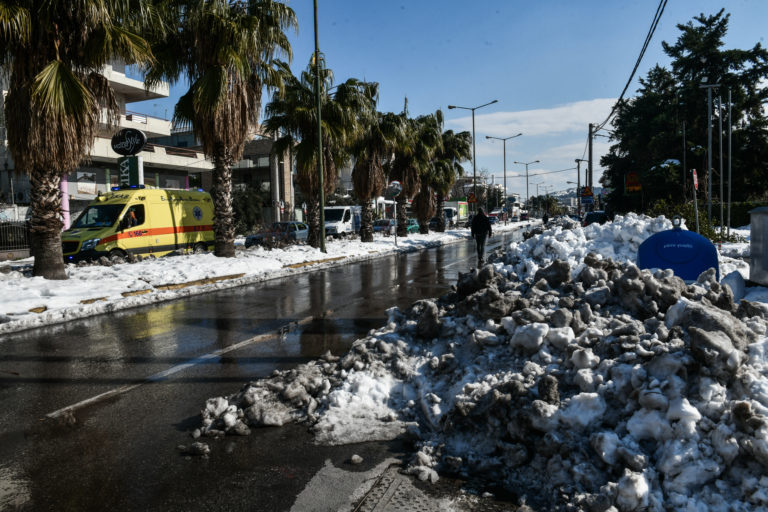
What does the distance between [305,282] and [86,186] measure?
23564 millimetres

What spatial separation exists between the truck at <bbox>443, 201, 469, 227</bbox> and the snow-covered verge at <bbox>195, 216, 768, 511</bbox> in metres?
54.5

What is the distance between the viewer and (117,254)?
16.2 meters

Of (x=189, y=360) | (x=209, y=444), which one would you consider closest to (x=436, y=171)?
(x=189, y=360)

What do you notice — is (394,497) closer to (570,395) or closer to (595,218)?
(570,395)

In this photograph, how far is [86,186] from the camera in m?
31.8

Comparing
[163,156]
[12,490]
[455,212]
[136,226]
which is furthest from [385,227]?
[12,490]

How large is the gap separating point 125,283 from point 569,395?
10.8m

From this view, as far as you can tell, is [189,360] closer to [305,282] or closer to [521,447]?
[521,447]

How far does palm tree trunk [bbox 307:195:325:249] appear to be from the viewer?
22650 millimetres

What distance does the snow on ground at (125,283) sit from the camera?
31.3ft

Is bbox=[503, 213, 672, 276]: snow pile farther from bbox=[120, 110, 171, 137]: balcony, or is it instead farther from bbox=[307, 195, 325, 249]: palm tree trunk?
bbox=[120, 110, 171, 137]: balcony

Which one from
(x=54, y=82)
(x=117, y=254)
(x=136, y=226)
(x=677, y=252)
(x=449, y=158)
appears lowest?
(x=117, y=254)

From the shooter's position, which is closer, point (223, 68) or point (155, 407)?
point (155, 407)

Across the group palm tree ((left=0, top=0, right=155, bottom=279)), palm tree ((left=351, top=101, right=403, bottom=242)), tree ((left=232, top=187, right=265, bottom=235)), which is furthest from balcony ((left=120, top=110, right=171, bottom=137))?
palm tree ((left=0, top=0, right=155, bottom=279))
